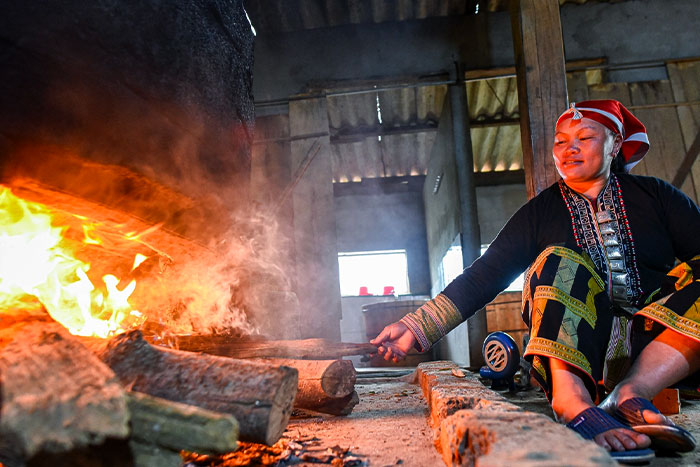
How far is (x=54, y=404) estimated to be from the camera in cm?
86

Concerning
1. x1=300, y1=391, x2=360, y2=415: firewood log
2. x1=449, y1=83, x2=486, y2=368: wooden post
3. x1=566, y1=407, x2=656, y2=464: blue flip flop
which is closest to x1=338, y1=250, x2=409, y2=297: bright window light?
x1=449, y1=83, x2=486, y2=368: wooden post

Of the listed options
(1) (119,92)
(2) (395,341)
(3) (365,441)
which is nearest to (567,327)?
(2) (395,341)

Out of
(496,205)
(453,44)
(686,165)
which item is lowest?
(686,165)

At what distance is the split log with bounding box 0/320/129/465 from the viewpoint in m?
0.81

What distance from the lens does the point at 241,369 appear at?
139cm

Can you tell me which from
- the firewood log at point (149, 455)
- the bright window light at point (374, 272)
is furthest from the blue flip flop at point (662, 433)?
the bright window light at point (374, 272)

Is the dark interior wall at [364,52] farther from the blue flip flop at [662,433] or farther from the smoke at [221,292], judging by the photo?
the blue flip flop at [662,433]

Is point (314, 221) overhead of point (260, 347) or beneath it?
overhead

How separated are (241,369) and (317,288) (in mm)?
4238

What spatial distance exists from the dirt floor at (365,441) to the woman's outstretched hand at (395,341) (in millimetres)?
289

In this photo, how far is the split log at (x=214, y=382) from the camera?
1.28 meters

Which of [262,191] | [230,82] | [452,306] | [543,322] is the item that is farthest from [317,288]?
[543,322]

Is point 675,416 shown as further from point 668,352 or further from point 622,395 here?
point 622,395

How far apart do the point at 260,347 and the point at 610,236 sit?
1.71 metres
